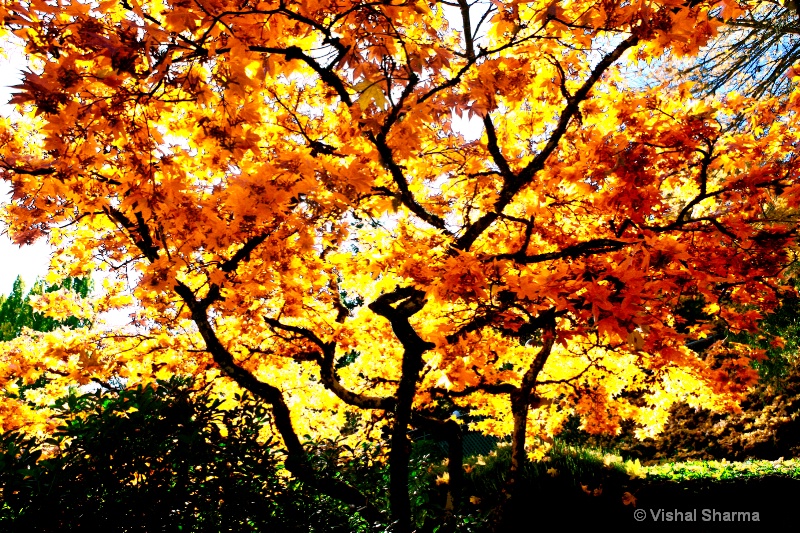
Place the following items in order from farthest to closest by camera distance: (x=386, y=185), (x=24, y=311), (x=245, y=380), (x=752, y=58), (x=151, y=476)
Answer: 1. (x=24, y=311)
2. (x=752, y=58)
3. (x=245, y=380)
4. (x=386, y=185)
5. (x=151, y=476)

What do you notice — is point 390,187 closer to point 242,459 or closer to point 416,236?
point 416,236

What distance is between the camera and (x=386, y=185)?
4523 millimetres

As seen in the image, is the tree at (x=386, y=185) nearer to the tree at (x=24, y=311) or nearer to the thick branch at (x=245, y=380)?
the thick branch at (x=245, y=380)

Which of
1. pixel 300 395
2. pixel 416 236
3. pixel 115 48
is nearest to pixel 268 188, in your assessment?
pixel 115 48

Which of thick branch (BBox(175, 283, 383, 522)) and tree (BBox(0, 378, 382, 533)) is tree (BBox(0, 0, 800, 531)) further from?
tree (BBox(0, 378, 382, 533))

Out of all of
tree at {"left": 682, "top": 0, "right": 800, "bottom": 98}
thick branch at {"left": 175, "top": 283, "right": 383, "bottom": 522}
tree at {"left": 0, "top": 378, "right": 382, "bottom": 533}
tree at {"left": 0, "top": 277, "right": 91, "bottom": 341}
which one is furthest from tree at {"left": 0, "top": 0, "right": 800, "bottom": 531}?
tree at {"left": 0, "top": 277, "right": 91, "bottom": 341}

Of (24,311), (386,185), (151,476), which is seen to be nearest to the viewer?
(151,476)

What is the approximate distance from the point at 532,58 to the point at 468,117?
0.97 m

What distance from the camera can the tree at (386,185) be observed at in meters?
2.59

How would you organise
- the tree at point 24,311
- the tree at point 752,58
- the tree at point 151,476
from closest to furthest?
the tree at point 151,476, the tree at point 752,58, the tree at point 24,311

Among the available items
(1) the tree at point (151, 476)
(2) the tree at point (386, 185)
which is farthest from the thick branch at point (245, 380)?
(1) the tree at point (151, 476)

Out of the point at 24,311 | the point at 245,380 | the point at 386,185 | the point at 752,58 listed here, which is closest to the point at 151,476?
the point at 245,380

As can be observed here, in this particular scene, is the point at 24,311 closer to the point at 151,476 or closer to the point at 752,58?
the point at 151,476

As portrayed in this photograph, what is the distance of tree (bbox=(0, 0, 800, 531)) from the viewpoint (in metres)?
2.59
